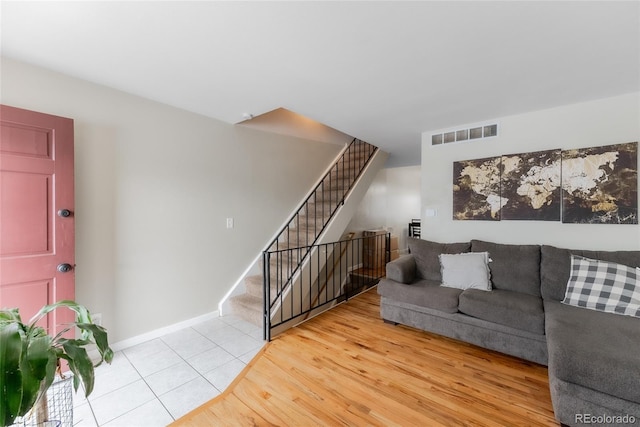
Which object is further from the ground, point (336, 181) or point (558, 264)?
point (336, 181)

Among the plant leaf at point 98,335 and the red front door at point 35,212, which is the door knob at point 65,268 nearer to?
the red front door at point 35,212

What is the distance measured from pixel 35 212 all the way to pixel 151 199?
816 mm

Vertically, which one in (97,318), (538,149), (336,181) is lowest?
(97,318)

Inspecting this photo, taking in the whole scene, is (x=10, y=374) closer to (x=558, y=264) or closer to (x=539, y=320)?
(x=539, y=320)

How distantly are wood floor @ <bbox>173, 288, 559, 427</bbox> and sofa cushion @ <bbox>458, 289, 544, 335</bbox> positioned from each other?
0.35 meters

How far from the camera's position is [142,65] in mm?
2006

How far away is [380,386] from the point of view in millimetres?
1883

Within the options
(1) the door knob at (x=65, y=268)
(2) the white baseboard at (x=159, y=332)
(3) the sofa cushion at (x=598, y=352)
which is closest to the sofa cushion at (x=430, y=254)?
(3) the sofa cushion at (x=598, y=352)

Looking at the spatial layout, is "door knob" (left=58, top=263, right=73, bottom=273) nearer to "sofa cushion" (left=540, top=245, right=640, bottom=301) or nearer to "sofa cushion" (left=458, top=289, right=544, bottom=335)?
"sofa cushion" (left=458, top=289, right=544, bottom=335)

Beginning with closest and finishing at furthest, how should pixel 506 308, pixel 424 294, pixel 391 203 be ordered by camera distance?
1. pixel 506 308
2. pixel 424 294
3. pixel 391 203

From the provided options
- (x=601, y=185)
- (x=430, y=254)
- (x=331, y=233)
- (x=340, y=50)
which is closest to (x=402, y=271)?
(x=430, y=254)

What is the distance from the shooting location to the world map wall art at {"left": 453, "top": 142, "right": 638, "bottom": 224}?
243 cm

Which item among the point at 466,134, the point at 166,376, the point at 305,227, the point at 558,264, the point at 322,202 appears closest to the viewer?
the point at 166,376

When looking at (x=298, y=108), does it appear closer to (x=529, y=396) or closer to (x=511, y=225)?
(x=511, y=225)
